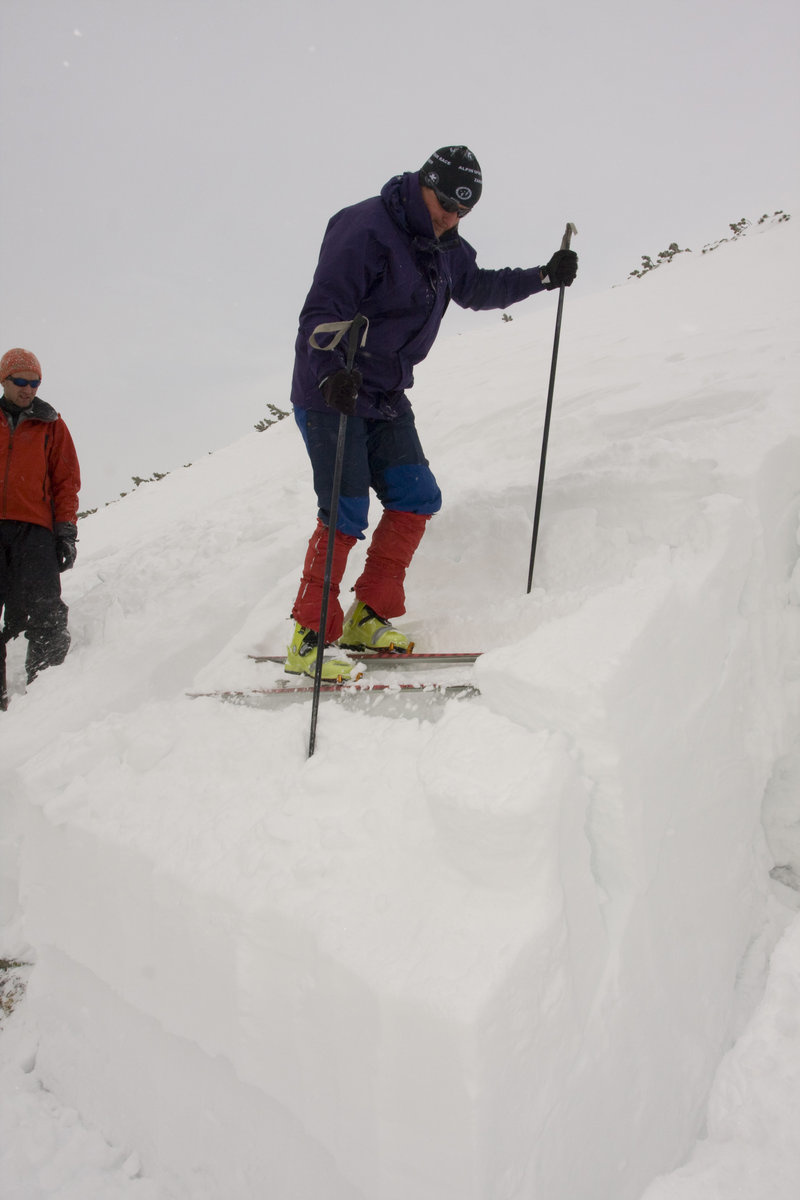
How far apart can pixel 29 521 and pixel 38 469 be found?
30 cm

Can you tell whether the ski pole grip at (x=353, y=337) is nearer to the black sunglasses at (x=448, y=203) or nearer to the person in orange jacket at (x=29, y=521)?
the black sunglasses at (x=448, y=203)

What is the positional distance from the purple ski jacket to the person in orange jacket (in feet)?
5.97

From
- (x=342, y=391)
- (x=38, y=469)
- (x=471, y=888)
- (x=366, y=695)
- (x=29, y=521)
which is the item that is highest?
(x=342, y=391)

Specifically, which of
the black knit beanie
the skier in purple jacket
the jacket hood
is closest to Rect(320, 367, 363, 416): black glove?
the skier in purple jacket

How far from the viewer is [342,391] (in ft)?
8.30

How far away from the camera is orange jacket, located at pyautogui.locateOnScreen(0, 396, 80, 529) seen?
383 centimetres

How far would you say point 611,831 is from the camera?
6.62ft

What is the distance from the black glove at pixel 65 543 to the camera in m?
4.03

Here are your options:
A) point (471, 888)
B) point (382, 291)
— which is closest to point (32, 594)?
point (382, 291)

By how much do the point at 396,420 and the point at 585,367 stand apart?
119 inches

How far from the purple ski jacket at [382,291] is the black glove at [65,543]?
186 centimetres

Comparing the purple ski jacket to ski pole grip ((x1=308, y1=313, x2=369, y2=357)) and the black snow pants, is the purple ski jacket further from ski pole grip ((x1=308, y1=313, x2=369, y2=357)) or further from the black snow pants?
the black snow pants

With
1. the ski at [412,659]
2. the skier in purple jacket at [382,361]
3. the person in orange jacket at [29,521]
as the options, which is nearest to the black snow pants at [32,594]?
the person in orange jacket at [29,521]

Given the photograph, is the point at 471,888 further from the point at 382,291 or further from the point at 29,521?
the point at 29,521
